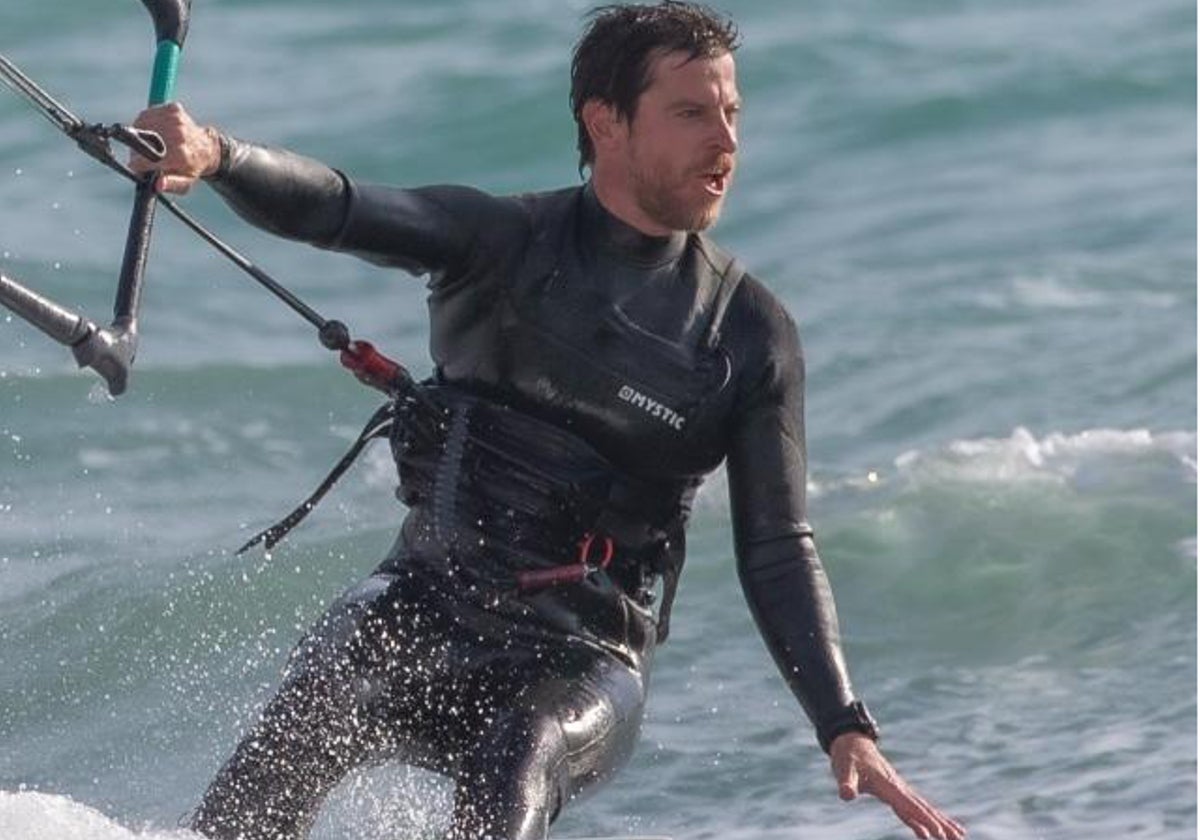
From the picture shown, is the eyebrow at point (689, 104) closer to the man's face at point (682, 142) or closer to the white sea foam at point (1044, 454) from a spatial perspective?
the man's face at point (682, 142)

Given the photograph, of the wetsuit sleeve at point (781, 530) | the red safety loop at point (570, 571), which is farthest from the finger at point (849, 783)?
the red safety loop at point (570, 571)

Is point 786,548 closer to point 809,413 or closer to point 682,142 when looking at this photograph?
point 682,142

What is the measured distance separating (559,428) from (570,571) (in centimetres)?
27

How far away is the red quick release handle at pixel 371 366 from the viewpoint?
568 centimetres

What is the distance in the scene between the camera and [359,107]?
49.5 ft

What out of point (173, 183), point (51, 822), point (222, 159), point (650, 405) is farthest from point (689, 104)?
point (51, 822)

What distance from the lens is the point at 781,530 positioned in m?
5.71

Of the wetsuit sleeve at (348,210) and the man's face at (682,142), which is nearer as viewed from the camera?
the wetsuit sleeve at (348,210)

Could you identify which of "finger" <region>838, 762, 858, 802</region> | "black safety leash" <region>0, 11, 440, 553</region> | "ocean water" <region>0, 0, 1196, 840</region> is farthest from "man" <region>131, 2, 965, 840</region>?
"ocean water" <region>0, 0, 1196, 840</region>

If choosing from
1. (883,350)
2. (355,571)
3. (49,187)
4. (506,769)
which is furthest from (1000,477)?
(506,769)

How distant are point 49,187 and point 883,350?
3834 mm

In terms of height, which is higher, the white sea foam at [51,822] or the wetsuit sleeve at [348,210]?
the wetsuit sleeve at [348,210]

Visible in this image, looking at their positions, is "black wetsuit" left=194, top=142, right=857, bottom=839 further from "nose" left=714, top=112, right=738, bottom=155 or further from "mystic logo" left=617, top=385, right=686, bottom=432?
"nose" left=714, top=112, right=738, bottom=155

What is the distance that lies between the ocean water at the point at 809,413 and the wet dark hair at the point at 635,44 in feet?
5.36
